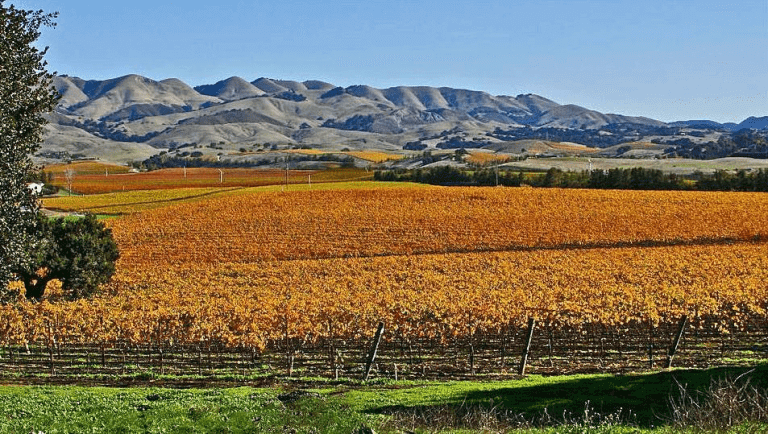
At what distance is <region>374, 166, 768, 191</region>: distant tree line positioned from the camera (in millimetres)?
109000

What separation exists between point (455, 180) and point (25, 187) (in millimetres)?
102241

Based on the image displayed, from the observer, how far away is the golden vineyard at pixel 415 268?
32.8 m

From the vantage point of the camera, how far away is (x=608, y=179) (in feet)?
380

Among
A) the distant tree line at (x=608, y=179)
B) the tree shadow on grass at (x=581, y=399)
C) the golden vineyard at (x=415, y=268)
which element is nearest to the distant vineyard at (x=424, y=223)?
the golden vineyard at (x=415, y=268)

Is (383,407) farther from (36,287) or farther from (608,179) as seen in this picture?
(608,179)

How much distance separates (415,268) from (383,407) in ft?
113

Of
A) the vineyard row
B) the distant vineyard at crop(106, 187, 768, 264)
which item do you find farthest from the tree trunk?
the distant vineyard at crop(106, 187, 768, 264)

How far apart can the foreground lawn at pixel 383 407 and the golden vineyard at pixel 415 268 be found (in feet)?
25.3

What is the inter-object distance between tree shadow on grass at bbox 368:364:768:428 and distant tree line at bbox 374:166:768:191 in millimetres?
93398

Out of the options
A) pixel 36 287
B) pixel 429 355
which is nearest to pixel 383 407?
pixel 429 355

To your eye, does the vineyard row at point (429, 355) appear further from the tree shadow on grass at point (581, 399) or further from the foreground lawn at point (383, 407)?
the tree shadow on grass at point (581, 399)

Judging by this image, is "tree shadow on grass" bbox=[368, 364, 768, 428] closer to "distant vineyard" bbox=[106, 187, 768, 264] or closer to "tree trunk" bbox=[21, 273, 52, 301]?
"tree trunk" bbox=[21, 273, 52, 301]

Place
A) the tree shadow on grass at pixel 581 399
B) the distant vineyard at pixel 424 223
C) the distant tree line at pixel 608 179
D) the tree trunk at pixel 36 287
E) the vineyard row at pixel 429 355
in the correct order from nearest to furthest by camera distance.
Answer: the tree shadow on grass at pixel 581 399 < the vineyard row at pixel 429 355 < the tree trunk at pixel 36 287 < the distant vineyard at pixel 424 223 < the distant tree line at pixel 608 179

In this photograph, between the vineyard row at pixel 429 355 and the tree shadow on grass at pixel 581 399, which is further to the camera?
the vineyard row at pixel 429 355
